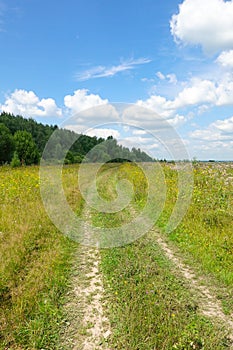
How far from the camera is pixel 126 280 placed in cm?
500

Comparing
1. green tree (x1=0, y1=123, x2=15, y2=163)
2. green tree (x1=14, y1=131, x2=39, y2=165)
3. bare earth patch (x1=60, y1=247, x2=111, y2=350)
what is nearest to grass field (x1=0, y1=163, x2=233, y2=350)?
bare earth patch (x1=60, y1=247, x2=111, y2=350)

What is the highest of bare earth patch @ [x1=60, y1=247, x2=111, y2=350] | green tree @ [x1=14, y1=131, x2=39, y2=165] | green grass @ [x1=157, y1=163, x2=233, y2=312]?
green tree @ [x1=14, y1=131, x2=39, y2=165]

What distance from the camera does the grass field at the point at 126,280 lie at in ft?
11.9

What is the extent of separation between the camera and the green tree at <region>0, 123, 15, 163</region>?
157ft

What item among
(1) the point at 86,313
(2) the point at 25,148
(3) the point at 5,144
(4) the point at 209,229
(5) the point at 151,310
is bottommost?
(1) the point at 86,313

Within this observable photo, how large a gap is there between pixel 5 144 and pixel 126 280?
48.7m

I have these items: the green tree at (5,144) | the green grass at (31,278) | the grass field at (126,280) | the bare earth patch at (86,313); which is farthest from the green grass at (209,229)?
the green tree at (5,144)

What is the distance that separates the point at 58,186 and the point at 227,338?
1033 cm

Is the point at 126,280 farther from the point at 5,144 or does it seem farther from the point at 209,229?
the point at 5,144

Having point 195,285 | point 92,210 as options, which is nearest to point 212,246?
point 195,285

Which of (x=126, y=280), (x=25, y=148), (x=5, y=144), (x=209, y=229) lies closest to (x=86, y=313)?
(x=126, y=280)

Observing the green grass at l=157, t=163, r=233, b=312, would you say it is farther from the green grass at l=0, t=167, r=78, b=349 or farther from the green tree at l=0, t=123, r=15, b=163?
the green tree at l=0, t=123, r=15, b=163

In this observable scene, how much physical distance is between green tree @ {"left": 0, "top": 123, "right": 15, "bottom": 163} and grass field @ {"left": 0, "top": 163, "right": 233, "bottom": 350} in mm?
41989

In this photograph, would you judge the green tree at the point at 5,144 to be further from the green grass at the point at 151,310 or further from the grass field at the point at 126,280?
the green grass at the point at 151,310
